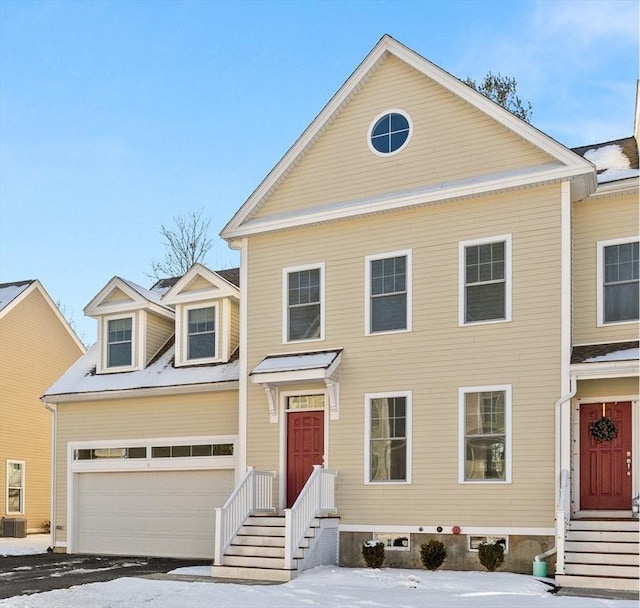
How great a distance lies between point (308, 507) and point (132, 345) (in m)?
7.57

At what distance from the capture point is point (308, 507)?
15070 mm

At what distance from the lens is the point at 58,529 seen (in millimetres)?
20500

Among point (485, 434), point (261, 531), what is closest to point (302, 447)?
point (261, 531)

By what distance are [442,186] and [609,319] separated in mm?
3758

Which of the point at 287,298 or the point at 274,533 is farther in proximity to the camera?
the point at 287,298

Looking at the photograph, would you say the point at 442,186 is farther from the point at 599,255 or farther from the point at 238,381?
the point at 238,381

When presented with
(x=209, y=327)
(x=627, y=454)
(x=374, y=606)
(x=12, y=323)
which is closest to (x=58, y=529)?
(x=209, y=327)

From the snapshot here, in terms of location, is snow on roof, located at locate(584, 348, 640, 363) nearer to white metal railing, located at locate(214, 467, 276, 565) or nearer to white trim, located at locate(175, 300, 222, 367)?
white metal railing, located at locate(214, 467, 276, 565)

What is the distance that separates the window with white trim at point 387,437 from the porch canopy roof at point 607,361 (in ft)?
10.2

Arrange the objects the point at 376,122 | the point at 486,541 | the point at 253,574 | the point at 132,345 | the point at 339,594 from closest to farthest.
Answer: the point at 339,594, the point at 253,574, the point at 486,541, the point at 376,122, the point at 132,345

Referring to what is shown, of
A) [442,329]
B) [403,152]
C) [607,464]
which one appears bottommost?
[607,464]

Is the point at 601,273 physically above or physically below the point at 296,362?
above

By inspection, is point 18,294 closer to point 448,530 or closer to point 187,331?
point 187,331

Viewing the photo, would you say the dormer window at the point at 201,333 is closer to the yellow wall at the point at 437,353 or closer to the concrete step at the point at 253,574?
the yellow wall at the point at 437,353
